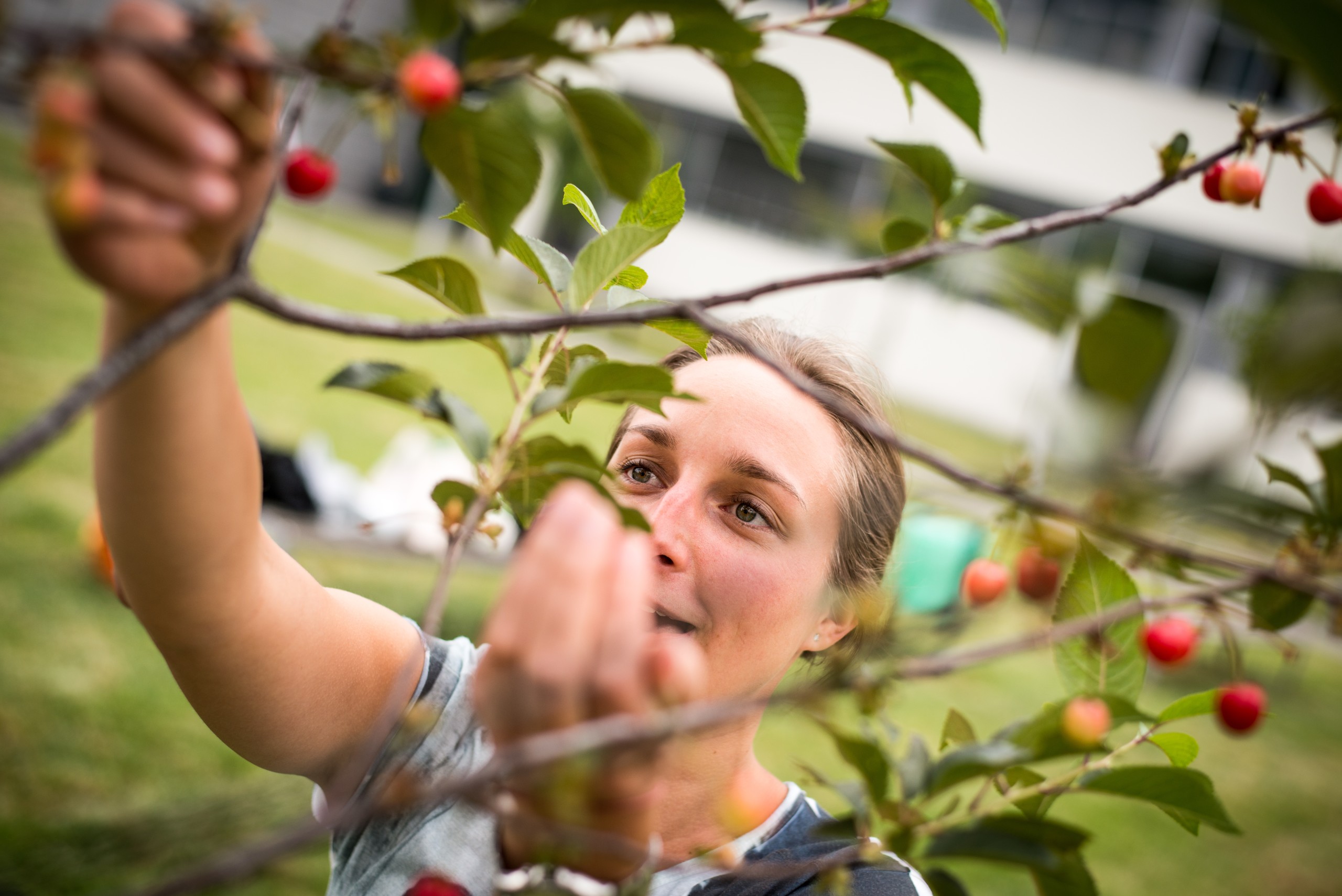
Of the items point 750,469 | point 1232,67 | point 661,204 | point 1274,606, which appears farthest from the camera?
point 1232,67

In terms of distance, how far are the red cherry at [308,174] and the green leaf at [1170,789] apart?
73cm

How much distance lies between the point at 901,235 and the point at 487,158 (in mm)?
454

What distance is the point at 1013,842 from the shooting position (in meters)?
0.66

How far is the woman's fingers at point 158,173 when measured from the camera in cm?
45

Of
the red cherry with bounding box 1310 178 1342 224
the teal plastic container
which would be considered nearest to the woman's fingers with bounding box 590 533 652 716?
the red cherry with bounding box 1310 178 1342 224

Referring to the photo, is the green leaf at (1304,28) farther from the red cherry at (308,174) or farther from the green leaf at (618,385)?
the red cherry at (308,174)

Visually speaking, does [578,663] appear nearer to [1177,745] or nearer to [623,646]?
[623,646]

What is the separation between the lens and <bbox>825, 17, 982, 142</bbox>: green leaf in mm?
731

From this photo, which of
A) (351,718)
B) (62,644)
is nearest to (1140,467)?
(351,718)

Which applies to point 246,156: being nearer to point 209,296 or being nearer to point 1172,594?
point 209,296

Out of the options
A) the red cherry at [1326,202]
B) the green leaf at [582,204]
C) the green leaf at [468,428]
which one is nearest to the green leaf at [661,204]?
the green leaf at [582,204]

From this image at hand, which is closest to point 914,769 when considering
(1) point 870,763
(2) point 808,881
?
(1) point 870,763

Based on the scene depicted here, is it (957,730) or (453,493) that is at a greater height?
(453,493)

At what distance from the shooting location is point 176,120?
45 cm
